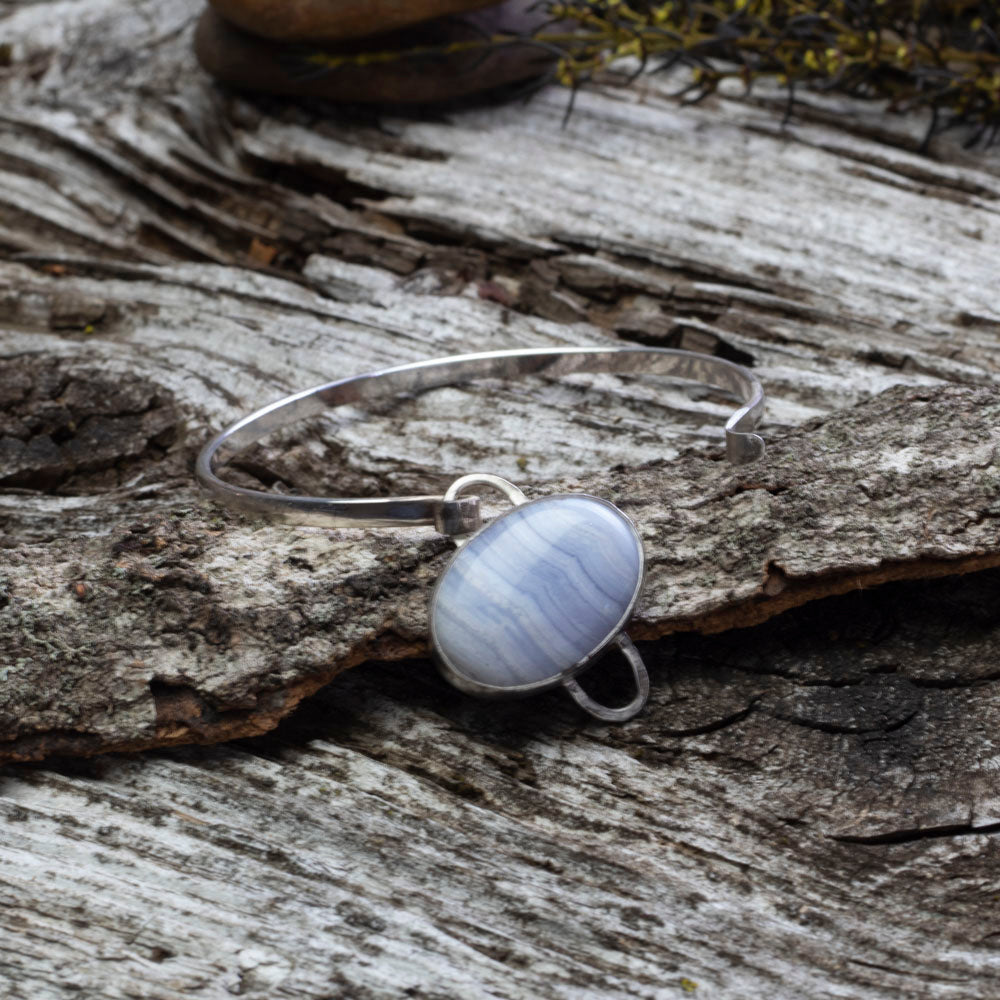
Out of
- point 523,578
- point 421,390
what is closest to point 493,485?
point 523,578

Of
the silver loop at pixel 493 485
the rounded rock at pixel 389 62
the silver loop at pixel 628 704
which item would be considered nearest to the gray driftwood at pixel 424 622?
the silver loop at pixel 628 704

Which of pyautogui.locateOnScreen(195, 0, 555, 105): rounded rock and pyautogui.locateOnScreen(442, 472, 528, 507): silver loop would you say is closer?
pyautogui.locateOnScreen(442, 472, 528, 507): silver loop

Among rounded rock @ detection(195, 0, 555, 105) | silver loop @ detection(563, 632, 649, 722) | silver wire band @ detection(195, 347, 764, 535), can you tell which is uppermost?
rounded rock @ detection(195, 0, 555, 105)

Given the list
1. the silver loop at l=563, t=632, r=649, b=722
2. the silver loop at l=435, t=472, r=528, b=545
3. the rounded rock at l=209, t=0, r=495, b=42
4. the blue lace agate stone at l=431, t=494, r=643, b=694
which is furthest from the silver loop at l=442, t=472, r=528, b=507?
the rounded rock at l=209, t=0, r=495, b=42

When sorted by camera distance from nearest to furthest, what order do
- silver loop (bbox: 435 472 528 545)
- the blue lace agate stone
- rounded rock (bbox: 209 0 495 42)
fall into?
1. the blue lace agate stone
2. silver loop (bbox: 435 472 528 545)
3. rounded rock (bbox: 209 0 495 42)

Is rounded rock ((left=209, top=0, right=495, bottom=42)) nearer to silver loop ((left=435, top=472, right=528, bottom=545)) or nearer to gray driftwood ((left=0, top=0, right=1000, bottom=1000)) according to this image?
gray driftwood ((left=0, top=0, right=1000, bottom=1000))

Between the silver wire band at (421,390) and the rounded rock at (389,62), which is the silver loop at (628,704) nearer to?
the silver wire band at (421,390)
